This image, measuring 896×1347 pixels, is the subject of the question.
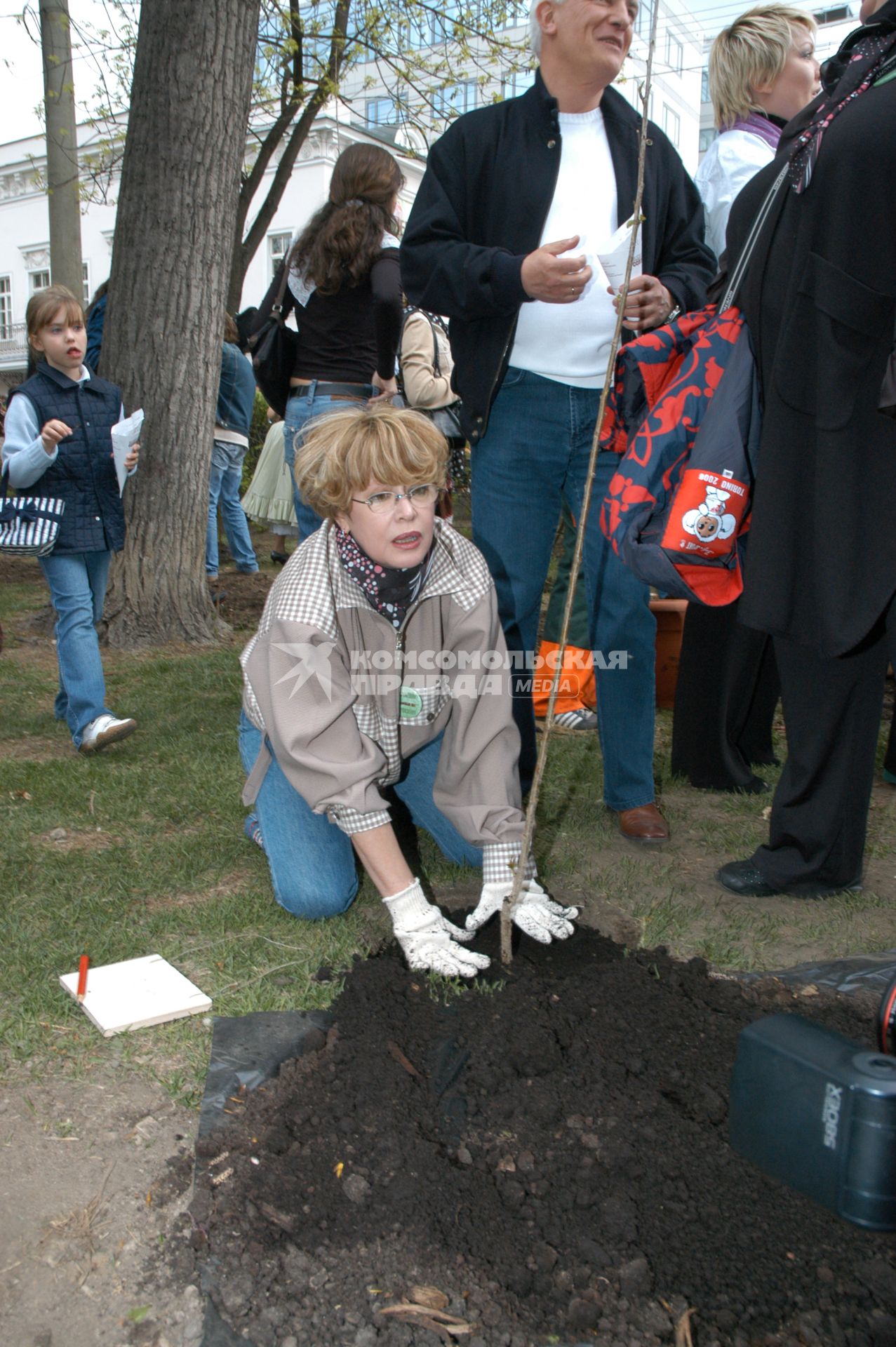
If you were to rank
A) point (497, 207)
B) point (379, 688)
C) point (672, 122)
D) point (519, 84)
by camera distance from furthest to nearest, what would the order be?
point (672, 122)
point (519, 84)
point (497, 207)
point (379, 688)

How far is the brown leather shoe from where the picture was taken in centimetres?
314

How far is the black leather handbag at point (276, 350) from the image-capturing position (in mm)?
4312

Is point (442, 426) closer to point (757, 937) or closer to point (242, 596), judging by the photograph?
point (757, 937)

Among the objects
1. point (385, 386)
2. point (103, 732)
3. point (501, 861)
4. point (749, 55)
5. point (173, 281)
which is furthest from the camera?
point (173, 281)

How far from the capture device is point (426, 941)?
2.30 m

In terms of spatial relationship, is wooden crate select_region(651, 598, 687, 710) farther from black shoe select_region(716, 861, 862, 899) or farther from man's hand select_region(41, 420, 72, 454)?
man's hand select_region(41, 420, 72, 454)

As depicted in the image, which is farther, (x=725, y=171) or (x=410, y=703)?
(x=725, y=171)

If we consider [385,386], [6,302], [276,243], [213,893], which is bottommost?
[213,893]

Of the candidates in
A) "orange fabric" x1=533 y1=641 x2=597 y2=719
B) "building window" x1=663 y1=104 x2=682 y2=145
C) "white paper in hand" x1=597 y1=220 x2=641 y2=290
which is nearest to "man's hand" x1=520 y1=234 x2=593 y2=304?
"white paper in hand" x1=597 y1=220 x2=641 y2=290

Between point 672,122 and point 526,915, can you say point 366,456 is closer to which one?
point 526,915

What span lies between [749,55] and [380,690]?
2280mm

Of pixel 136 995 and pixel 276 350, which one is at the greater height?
pixel 276 350

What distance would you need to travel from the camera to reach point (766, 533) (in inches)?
93.9

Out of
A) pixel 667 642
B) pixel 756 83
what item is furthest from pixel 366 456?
pixel 667 642
